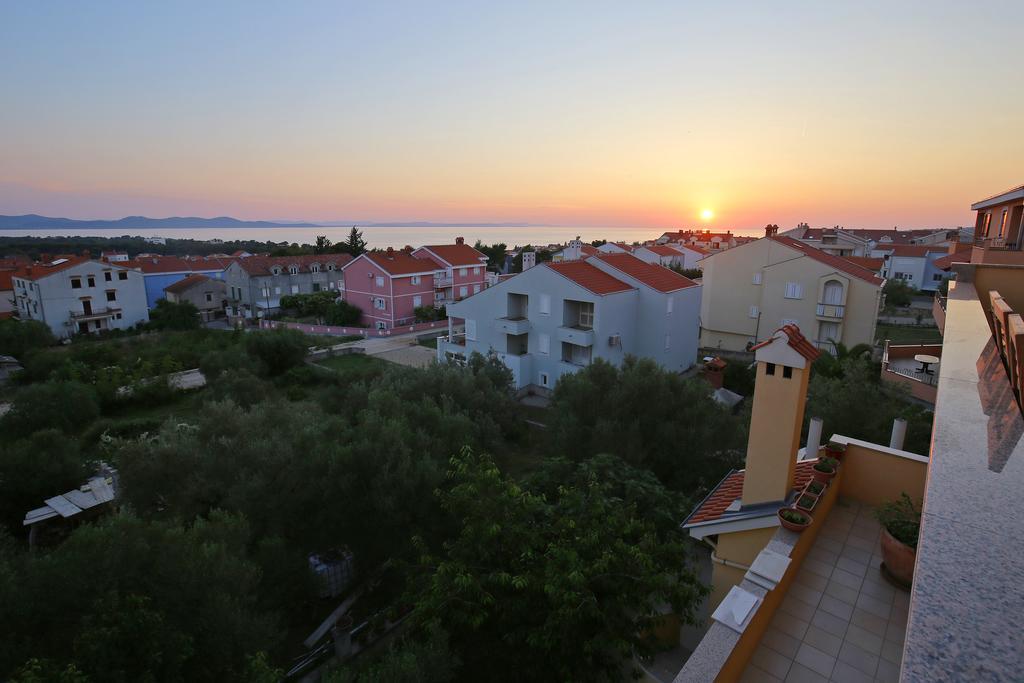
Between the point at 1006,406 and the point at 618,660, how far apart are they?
5250mm

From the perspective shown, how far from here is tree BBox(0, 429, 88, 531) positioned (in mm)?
14883

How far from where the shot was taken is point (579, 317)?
79.6 feet

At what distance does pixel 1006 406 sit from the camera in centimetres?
347

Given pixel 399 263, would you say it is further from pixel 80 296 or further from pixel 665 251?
pixel 665 251

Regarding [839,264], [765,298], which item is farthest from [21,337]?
[839,264]

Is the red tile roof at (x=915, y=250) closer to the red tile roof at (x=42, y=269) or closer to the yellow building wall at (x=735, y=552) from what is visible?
the yellow building wall at (x=735, y=552)

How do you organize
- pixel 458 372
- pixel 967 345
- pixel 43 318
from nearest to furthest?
pixel 967 345 < pixel 458 372 < pixel 43 318

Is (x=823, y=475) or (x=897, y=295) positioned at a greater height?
(x=823, y=475)

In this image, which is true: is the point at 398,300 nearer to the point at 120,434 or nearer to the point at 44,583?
the point at 120,434

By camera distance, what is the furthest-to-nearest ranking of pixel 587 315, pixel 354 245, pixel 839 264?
pixel 354 245, pixel 839 264, pixel 587 315

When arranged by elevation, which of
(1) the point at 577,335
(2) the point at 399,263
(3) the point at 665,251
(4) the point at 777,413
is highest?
(3) the point at 665,251

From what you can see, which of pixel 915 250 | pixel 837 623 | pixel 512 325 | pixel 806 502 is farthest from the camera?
pixel 915 250

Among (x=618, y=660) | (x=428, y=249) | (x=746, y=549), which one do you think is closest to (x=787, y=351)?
(x=746, y=549)

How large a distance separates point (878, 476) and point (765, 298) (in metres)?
25.1
